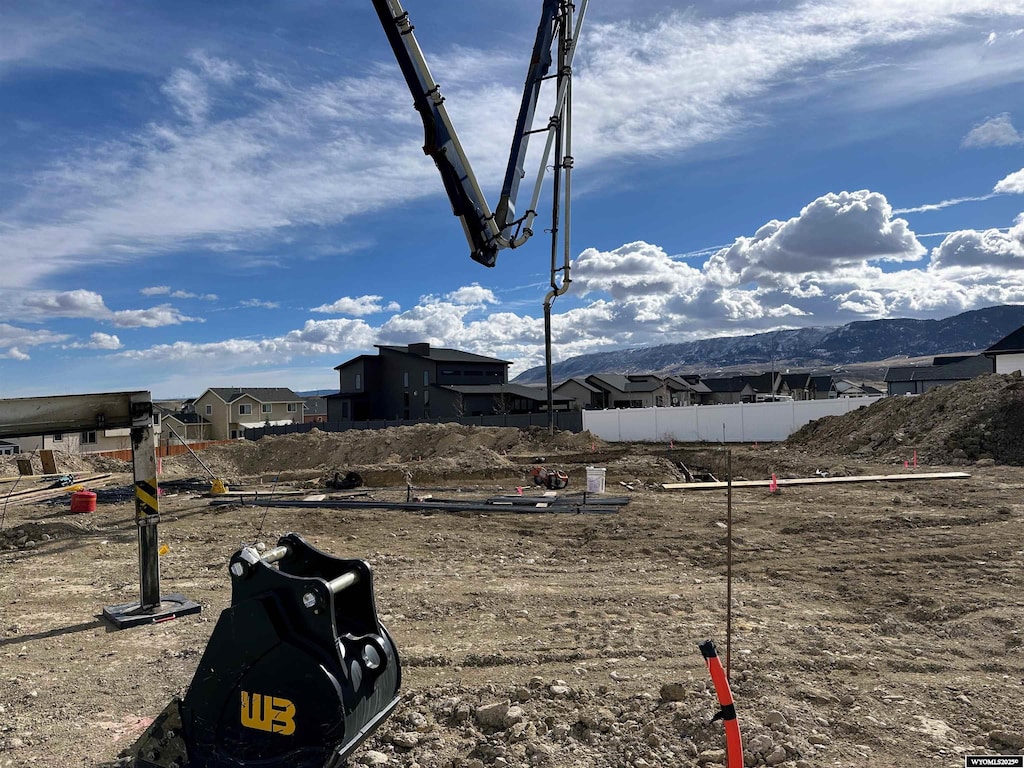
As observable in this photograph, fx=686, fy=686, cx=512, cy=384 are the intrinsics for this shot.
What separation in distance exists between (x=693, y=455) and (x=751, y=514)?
51.1 feet

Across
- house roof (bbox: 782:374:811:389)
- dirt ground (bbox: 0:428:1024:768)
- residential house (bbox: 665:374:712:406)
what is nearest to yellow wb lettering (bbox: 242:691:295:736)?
dirt ground (bbox: 0:428:1024:768)

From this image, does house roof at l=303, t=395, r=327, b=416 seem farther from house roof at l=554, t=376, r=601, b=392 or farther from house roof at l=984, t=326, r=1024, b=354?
house roof at l=984, t=326, r=1024, b=354

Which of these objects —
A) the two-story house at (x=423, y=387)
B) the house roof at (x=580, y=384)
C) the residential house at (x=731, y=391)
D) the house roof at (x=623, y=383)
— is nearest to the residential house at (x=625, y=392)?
the house roof at (x=623, y=383)

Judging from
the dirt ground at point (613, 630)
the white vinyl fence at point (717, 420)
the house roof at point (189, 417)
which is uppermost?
the house roof at point (189, 417)

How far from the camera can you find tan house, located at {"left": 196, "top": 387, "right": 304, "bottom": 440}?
66.2 m

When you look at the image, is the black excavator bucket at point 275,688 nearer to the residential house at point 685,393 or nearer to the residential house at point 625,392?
the residential house at point 625,392

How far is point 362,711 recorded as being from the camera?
342 cm

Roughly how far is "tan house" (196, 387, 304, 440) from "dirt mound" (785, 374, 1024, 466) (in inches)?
2042

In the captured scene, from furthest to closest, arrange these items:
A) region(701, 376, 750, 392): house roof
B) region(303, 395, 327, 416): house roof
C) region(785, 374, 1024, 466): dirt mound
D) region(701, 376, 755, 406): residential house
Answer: region(303, 395, 327, 416): house roof < region(701, 376, 750, 392): house roof < region(701, 376, 755, 406): residential house < region(785, 374, 1024, 466): dirt mound

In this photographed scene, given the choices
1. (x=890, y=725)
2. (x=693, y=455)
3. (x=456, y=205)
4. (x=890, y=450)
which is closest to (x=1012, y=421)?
(x=890, y=450)

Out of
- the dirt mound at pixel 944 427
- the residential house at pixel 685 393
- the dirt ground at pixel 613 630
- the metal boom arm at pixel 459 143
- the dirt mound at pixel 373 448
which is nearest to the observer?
the dirt ground at pixel 613 630

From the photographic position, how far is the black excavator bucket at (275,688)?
10.8 feet

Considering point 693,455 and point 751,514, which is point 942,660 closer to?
point 751,514

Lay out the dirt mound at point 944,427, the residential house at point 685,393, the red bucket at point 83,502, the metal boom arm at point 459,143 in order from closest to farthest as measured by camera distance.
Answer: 1. the metal boom arm at point 459,143
2. the red bucket at point 83,502
3. the dirt mound at point 944,427
4. the residential house at point 685,393
